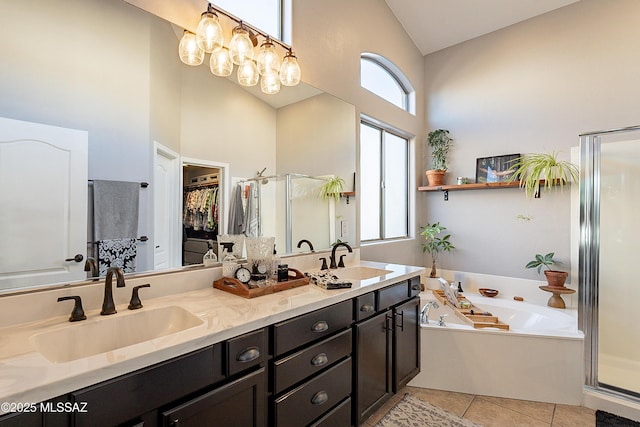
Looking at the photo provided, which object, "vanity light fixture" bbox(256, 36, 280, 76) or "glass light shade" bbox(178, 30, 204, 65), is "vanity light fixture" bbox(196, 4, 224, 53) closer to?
"glass light shade" bbox(178, 30, 204, 65)

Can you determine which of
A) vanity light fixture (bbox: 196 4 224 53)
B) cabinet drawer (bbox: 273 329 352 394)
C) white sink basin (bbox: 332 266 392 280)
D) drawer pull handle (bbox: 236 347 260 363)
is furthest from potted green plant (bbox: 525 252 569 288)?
vanity light fixture (bbox: 196 4 224 53)

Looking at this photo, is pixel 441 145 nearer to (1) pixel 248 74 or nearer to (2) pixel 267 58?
(2) pixel 267 58

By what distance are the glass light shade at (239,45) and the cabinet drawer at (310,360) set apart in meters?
1.60

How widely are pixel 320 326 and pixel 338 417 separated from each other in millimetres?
529

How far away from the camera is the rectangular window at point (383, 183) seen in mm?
3102

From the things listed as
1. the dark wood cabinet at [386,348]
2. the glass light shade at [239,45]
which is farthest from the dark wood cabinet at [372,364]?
the glass light shade at [239,45]

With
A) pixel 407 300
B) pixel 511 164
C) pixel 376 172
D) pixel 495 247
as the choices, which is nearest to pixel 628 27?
pixel 511 164

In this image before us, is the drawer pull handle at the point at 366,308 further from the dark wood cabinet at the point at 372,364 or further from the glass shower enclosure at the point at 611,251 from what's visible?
the glass shower enclosure at the point at 611,251

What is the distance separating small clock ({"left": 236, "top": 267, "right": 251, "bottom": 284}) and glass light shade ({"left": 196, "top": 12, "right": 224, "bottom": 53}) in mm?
1178

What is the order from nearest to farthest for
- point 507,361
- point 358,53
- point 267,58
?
1. point 267,58
2. point 507,361
3. point 358,53

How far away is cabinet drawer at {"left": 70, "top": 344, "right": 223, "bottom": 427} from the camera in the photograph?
78 centimetres

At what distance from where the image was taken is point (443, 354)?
239 centimetres

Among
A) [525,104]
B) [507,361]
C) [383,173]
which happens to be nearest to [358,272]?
[507,361]

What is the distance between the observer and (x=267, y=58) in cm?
189
